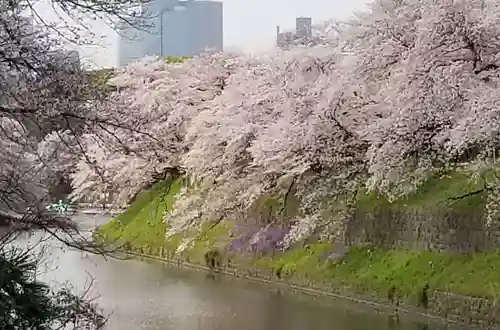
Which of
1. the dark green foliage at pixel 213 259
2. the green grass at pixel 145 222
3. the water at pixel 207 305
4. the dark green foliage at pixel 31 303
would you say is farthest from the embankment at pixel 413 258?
the dark green foliage at pixel 31 303

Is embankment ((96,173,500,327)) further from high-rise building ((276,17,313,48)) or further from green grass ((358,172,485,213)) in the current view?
high-rise building ((276,17,313,48))

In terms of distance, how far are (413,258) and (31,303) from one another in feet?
24.2

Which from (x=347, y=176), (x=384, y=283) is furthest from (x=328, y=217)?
(x=384, y=283)

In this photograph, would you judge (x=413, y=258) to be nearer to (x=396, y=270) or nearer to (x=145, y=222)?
(x=396, y=270)

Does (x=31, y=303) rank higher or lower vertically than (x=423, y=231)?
lower

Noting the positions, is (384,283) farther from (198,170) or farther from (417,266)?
(198,170)

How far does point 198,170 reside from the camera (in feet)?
46.5

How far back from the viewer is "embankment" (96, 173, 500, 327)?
9398 mm

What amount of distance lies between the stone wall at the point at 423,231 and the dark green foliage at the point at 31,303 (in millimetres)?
6588

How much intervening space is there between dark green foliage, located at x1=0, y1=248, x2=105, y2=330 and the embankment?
3827 millimetres

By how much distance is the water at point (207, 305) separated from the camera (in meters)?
9.28

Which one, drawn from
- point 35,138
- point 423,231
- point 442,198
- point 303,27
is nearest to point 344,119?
point 442,198

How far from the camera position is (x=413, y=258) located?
10664mm

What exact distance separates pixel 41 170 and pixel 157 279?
9.38 metres
